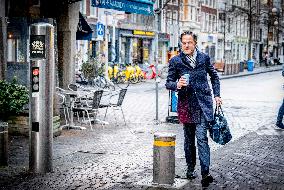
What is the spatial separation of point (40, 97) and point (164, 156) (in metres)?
2.04

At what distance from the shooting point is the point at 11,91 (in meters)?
11.8

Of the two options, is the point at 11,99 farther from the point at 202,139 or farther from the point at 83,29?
the point at 83,29

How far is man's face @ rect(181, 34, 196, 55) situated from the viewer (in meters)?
7.70

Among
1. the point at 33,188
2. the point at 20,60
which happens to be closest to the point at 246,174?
the point at 33,188

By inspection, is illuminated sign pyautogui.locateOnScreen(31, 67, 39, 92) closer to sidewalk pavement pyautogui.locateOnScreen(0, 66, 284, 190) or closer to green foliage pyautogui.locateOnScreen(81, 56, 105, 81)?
sidewalk pavement pyautogui.locateOnScreen(0, 66, 284, 190)

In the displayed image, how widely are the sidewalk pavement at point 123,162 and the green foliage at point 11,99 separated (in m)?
0.52

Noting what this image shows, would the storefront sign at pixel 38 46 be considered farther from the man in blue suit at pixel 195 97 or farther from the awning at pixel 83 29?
the awning at pixel 83 29

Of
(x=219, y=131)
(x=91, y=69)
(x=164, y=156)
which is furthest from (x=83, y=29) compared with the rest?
(x=164, y=156)

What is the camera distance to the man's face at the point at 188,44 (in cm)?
770

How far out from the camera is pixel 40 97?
27.2 ft

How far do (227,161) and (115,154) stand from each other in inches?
75.9

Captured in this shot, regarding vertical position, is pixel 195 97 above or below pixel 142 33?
below

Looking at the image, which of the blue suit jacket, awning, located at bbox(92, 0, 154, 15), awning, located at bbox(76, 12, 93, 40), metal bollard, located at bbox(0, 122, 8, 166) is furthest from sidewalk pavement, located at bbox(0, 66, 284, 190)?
awning, located at bbox(76, 12, 93, 40)

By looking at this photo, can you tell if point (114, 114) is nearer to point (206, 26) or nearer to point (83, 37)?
point (83, 37)
